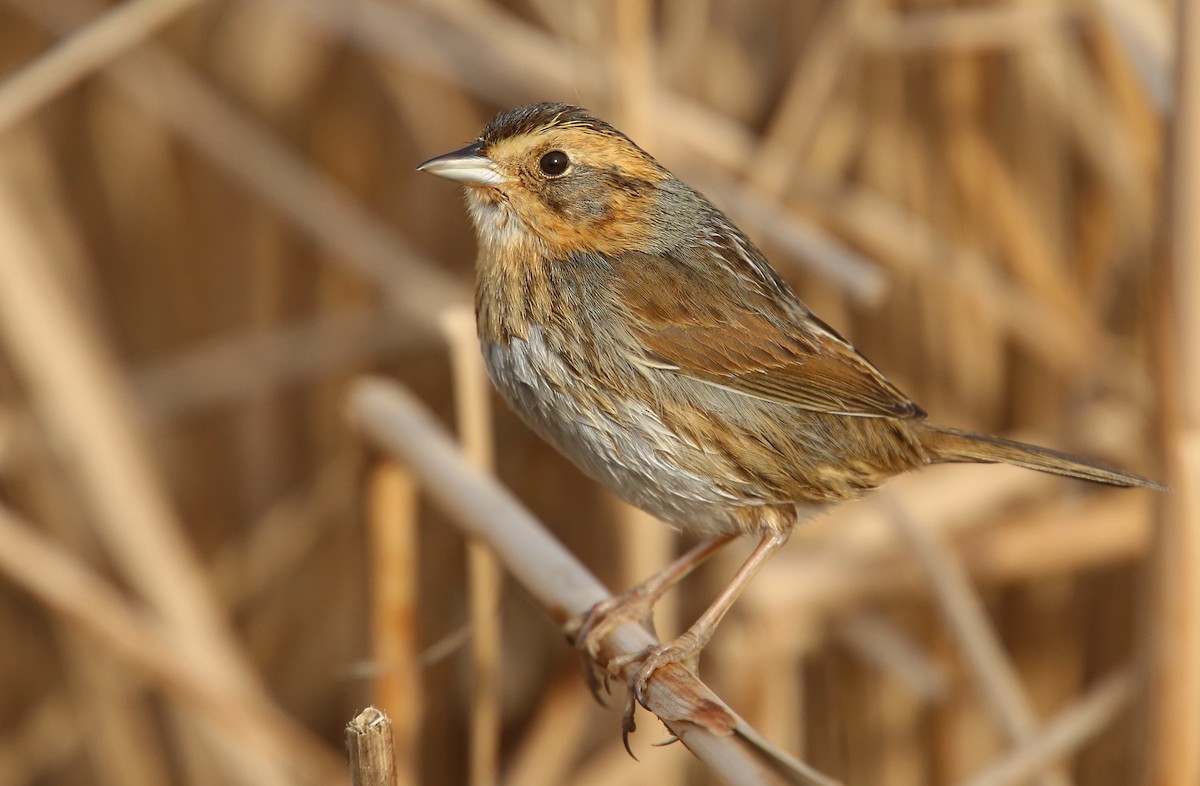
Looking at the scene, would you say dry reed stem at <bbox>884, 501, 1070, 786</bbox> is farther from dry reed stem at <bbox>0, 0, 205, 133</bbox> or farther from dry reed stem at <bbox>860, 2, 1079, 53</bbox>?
dry reed stem at <bbox>0, 0, 205, 133</bbox>

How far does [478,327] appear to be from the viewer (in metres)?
1.76

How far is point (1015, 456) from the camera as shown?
1668 mm

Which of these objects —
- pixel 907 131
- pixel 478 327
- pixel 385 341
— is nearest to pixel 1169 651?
pixel 478 327

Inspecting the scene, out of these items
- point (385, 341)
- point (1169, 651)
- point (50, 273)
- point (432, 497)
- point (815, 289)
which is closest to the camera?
point (1169, 651)

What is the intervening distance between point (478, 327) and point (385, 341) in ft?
4.92

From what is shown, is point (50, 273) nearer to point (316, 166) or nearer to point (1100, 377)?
point (316, 166)

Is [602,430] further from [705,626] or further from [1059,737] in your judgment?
[1059,737]

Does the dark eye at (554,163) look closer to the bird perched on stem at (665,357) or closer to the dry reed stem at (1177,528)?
the bird perched on stem at (665,357)

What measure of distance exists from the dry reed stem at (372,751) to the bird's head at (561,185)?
739 mm

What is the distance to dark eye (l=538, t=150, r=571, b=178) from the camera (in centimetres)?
174

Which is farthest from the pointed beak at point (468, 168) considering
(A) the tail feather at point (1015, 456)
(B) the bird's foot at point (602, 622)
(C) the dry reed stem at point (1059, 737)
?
(C) the dry reed stem at point (1059, 737)

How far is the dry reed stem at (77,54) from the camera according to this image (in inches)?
86.4

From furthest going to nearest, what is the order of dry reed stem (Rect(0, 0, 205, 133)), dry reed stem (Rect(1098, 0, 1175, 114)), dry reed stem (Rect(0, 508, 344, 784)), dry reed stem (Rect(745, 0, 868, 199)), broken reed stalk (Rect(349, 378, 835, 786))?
1. dry reed stem (Rect(745, 0, 868, 199))
2. dry reed stem (Rect(0, 508, 344, 784))
3. dry reed stem (Rect(0, 0, 205, 133))
4. dry reed stem (Rect(1098, 0, 1175, 114))
5. broken reed stalk (Rect(349, 378, 835, 786))

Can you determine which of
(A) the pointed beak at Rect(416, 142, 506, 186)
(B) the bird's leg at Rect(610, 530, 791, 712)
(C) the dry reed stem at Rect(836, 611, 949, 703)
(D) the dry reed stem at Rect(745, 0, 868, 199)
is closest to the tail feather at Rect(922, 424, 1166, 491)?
(B) the bird's leg at Rect(610, 530, 791, 712)
